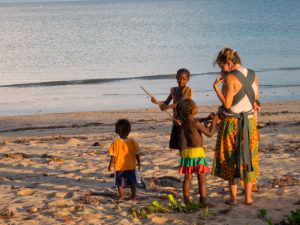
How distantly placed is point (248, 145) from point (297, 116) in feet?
29.3

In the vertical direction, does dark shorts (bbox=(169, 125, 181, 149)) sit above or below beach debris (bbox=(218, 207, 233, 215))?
above

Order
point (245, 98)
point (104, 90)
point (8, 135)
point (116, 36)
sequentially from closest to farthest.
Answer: point (245, 98) < point (8, 135) < point (104, 90) < point (116, 36)

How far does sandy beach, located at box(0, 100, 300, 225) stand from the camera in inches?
208

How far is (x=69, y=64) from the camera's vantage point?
32719mm

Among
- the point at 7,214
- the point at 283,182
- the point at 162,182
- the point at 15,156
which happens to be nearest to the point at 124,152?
the point at 162,182

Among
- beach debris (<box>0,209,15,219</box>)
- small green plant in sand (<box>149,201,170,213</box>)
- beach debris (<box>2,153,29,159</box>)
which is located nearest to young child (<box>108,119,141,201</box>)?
small green plant in sand (<box>149,201,170,213</box>)

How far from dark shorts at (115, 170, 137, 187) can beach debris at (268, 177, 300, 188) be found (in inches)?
75.1

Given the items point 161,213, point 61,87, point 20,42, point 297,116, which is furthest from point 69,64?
point 161,213

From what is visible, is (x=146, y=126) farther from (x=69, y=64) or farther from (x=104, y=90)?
(x=69, y=64)

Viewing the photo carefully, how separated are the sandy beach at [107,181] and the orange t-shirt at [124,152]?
449 millimetres

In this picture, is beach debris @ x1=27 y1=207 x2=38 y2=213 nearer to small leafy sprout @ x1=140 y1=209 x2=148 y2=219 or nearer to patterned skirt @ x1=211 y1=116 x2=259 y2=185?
small leafy sprout @ x1=140 y1=209 x2=148 y2=219

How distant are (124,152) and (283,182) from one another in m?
2.29

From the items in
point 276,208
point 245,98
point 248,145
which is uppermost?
point 245,98

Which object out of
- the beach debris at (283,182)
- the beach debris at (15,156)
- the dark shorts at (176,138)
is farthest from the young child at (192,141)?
the beach debris at (15,156)
